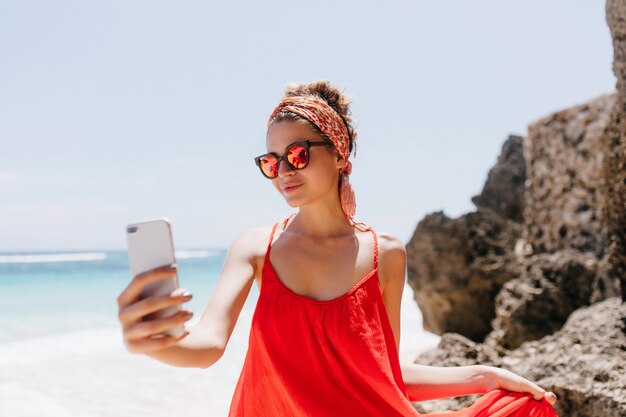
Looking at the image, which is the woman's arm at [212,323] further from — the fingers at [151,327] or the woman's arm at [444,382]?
the woman's arm at [444,382]

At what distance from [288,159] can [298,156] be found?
1.8 inches

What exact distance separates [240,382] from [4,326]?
17786 mm

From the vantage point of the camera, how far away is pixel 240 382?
2.71 m

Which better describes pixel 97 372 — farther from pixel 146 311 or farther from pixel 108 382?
pixel 146 311

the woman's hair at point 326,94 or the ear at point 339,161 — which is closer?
the ear at point 339,161

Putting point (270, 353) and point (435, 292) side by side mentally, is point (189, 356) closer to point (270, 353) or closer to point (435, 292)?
point (270, 353)

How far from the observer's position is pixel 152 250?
142cm

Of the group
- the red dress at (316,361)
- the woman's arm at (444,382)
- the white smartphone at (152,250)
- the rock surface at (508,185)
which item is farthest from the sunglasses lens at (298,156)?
the rock surface at (508,185)

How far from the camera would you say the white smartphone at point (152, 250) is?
1.41 meters

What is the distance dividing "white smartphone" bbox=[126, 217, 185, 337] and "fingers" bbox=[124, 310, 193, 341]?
0.02m

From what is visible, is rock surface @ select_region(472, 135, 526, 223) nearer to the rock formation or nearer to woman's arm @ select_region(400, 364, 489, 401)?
the rock formation

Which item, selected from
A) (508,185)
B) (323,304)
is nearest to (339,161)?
(323,304)

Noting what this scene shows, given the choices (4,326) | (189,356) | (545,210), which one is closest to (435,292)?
(545,210)

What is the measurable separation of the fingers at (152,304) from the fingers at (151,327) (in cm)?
2
